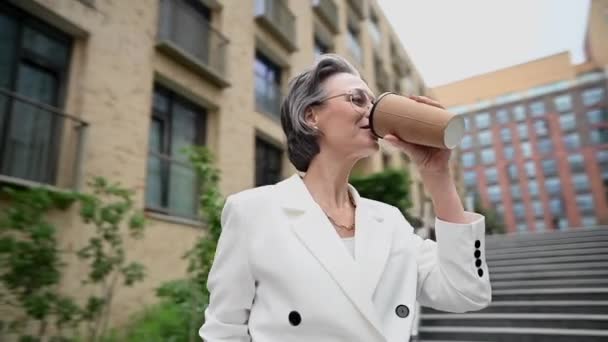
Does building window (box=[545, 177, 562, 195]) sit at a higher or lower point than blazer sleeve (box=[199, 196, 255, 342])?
higher

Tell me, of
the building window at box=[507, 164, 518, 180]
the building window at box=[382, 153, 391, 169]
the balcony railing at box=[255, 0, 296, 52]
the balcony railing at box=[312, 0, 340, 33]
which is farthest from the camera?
the building window at box=[507, 164, 518, 180]

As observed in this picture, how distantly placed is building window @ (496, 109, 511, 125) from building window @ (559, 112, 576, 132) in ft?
23.2

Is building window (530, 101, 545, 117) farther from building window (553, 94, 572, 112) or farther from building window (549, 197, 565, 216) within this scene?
building window (549, 197, 565, 216)

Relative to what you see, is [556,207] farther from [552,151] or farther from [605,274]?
[605,274]

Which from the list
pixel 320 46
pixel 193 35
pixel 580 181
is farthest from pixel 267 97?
pixel 580 181

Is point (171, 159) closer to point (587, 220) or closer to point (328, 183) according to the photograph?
point (328, 183)

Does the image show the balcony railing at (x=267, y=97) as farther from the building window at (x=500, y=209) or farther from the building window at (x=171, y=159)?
the building window at (x=500, y=209)

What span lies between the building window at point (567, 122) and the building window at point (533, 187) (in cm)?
857

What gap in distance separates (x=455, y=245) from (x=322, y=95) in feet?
1.97

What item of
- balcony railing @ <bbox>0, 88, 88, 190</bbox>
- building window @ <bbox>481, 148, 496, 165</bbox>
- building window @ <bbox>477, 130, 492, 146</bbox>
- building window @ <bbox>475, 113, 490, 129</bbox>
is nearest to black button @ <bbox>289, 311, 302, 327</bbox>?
balcony railing @ <bbox>0, 88, 88, 190</bbox>

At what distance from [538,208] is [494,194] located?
6.33 meters

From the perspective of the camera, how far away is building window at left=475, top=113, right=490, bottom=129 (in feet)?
211

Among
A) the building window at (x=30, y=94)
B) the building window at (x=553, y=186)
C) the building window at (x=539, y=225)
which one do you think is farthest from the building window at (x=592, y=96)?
the building window at (x=30, y=94)

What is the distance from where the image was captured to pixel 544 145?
2405 inches
